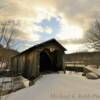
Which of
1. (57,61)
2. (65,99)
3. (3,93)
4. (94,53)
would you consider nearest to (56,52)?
(57,61)

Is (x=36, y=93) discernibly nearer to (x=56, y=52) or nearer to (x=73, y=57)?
(x=56, y=52)

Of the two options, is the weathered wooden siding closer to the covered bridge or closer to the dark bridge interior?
the covered bridge

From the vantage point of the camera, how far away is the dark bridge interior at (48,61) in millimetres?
20705

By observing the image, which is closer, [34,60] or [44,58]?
[34,60]

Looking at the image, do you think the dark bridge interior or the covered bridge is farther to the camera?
the dark bridge interior

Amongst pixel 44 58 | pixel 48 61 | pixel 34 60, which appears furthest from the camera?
pixel 44 58

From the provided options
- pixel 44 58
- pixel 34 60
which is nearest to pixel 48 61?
pixel 44 58

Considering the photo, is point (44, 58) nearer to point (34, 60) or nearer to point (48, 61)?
point (48, 61)

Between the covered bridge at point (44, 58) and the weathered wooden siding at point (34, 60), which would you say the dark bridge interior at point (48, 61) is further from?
the weathered wooden siding at point (34, 60)

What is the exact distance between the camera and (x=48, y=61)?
74.3 feet

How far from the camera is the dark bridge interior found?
20.7 m

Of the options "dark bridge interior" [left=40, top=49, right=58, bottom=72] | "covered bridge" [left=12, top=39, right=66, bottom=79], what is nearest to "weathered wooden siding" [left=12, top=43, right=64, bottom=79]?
"covered bridge" [left=12, top=39, right=66, bottom=79]

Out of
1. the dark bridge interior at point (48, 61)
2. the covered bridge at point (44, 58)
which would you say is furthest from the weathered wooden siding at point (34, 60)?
the dark bridge interior at point (48, 61)

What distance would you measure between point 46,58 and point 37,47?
6.03 meters
